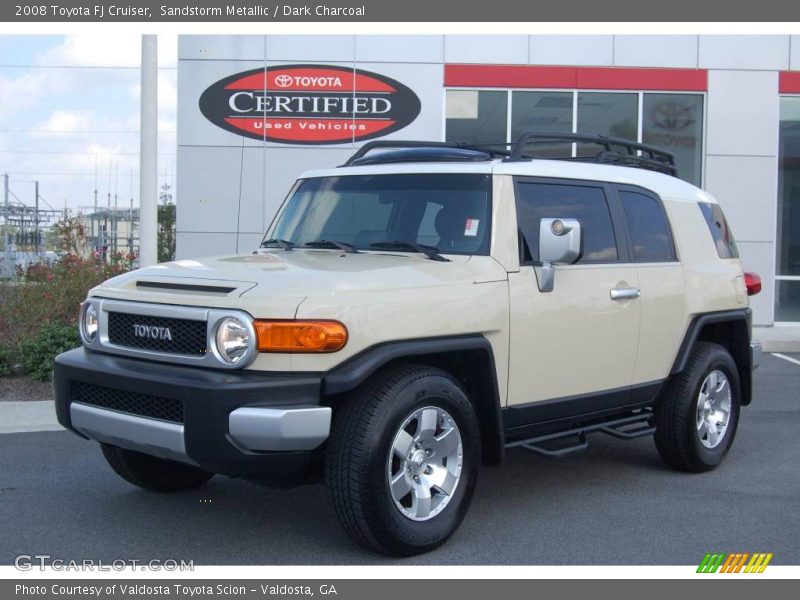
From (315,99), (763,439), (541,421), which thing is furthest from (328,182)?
(315,99)

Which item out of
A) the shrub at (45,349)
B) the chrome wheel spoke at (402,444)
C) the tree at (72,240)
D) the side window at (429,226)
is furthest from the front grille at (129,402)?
the tree at (72,240)

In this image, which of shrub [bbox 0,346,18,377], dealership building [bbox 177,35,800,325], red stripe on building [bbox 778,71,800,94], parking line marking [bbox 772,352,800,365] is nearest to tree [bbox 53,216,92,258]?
dealership building [bbox 177,35,800,325]

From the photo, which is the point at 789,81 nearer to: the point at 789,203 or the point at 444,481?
the point at 789,203

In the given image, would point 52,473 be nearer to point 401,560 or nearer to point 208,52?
point 401,560

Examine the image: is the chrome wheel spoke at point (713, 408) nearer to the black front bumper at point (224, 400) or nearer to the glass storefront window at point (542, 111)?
the black front bumper at point (224, 400)

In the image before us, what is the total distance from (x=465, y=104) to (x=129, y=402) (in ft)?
38.7

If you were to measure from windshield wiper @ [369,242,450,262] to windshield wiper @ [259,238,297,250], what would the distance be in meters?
0.63

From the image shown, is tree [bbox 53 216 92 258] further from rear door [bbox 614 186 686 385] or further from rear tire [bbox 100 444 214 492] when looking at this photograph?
rear door [bbox 614 186 686 385]

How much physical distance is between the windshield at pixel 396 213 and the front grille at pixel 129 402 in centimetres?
158

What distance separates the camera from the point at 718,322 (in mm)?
6574

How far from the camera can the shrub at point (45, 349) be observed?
8.91 metres

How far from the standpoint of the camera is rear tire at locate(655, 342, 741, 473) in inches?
244

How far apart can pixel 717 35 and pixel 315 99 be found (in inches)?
267

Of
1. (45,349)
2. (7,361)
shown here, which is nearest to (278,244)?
(45,349)
